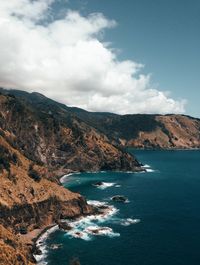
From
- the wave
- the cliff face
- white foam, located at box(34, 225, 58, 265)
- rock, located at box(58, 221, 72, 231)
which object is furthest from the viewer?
rock, located at box(58, 221, 72, 231)

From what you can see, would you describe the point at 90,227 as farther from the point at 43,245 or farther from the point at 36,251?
the point at 36,251

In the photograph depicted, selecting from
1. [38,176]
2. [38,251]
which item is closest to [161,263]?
[38,251]

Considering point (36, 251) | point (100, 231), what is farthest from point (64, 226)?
point (36, 251)

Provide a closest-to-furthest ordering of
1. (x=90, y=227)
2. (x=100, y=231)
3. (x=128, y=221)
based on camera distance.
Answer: (x=100, y=231)
(x=90, y=227)
(x=128, y=221)

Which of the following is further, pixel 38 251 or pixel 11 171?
pixel 11 171

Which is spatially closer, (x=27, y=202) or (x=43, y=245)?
(x=43, y=245)

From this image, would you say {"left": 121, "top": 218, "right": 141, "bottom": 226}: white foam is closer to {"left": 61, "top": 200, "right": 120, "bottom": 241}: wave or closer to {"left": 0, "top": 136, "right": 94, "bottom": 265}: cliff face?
{"left": 61, "top": 200, "right": 120, "bottom": 241}: wave

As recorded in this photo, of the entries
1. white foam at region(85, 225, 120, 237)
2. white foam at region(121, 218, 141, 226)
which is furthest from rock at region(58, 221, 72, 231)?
white foam at region(121, 218, 141, 226)

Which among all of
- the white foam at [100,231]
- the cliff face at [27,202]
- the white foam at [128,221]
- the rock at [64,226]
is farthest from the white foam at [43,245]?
the white foam at [128,221]

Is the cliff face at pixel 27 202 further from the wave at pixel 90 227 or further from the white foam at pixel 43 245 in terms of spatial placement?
the wave at pixel 90 227

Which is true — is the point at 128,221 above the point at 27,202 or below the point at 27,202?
below

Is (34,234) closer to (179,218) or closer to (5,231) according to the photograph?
(5,231)
